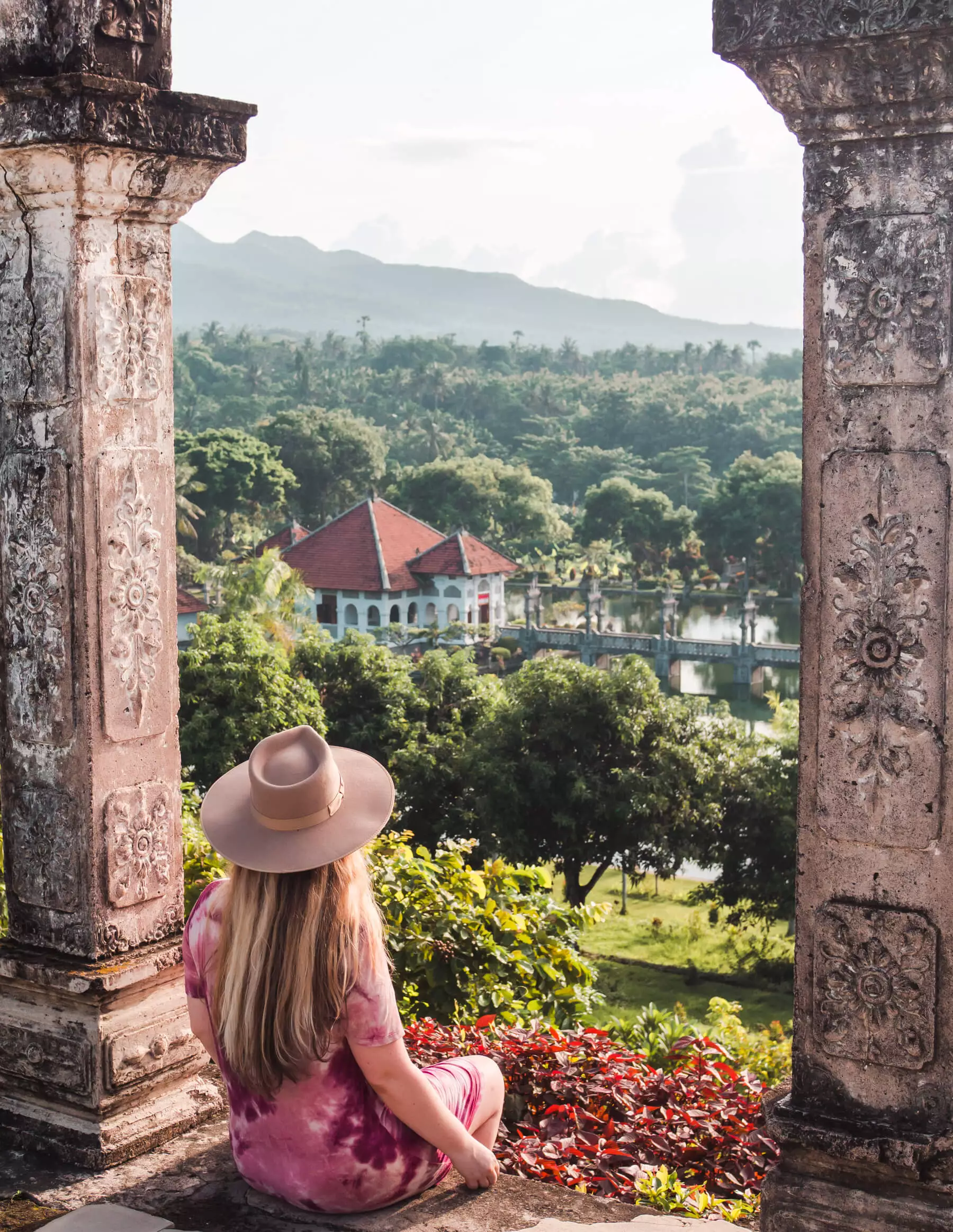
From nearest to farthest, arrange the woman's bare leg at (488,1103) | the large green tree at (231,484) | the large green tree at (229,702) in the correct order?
the woman's bare leg at (488,1103) < the large green tree at (229,702) < the large green tree at (231,484)

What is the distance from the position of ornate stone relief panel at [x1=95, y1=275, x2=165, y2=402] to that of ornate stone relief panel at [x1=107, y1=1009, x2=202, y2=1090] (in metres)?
1.46

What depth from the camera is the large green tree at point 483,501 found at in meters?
51.2

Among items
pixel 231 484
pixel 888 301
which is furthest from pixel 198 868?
pixel 231 484

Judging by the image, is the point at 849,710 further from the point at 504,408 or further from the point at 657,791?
the point at 504,408

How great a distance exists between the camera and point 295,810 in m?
2.34

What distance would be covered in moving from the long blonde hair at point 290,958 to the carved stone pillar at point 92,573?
0.83 metres

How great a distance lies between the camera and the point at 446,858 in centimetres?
519

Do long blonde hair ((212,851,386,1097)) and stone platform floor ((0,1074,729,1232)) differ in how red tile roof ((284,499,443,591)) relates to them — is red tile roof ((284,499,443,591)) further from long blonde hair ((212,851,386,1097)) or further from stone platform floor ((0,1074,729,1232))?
long blonde hair ((212,851,386,1097))

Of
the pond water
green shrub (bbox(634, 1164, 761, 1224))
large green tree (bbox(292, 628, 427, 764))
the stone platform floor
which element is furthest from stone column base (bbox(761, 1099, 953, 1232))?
the pond water

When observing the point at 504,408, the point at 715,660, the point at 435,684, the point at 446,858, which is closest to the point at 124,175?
the point at 446,858

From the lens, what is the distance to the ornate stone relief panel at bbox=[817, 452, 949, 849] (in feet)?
7.43

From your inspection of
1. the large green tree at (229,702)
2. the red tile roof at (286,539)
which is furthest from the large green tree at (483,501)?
the large green tree at (229,702)

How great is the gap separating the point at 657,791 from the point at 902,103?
56.2 ft

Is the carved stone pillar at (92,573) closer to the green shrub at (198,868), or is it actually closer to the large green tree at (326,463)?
the green shrub at (198,868)
